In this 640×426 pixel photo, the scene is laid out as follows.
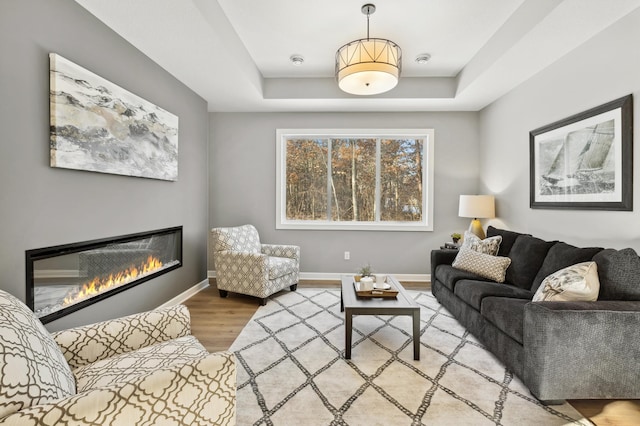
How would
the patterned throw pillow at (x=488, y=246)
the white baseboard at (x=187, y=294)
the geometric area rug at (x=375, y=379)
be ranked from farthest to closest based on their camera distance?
the white baseboard at (x=187, y=294)
the patterned throw pillow at (x=488, y=246)
the geometric area rug at (x=375, y=379)

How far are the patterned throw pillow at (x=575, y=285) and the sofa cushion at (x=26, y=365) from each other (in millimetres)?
2592

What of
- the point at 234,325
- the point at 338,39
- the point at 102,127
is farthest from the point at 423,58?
the point at 234,325

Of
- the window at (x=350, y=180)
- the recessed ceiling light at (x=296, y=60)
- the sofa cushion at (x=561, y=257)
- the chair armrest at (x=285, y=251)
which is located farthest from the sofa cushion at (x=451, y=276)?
the recessed ceiling light at (x=296, y=60)

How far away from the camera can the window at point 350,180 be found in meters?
4.60

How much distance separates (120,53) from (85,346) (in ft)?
7.63

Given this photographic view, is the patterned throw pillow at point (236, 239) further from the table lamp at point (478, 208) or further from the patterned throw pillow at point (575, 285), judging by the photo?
the patterned throw pillow at point (575, 285)

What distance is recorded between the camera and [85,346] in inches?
56.9

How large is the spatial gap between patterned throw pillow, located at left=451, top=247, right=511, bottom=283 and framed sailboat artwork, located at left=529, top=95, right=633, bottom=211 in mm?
766

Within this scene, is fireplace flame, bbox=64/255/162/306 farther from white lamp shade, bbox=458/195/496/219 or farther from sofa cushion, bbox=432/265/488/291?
white lamp shade, bbox=458/195/496/219

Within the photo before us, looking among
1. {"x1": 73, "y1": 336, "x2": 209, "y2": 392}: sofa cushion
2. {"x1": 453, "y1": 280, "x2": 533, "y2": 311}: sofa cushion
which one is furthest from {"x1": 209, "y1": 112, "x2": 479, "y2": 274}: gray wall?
{"x1": 73, "y1": 336, "x2": 209, "y2": 392}: sofa cushion

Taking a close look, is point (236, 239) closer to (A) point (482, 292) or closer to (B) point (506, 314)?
(A) point (482, 292)

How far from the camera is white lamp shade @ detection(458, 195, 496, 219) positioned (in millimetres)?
3824

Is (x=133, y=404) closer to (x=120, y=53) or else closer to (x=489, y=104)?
(x=120, y=53)

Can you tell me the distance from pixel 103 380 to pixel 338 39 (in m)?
3.28
